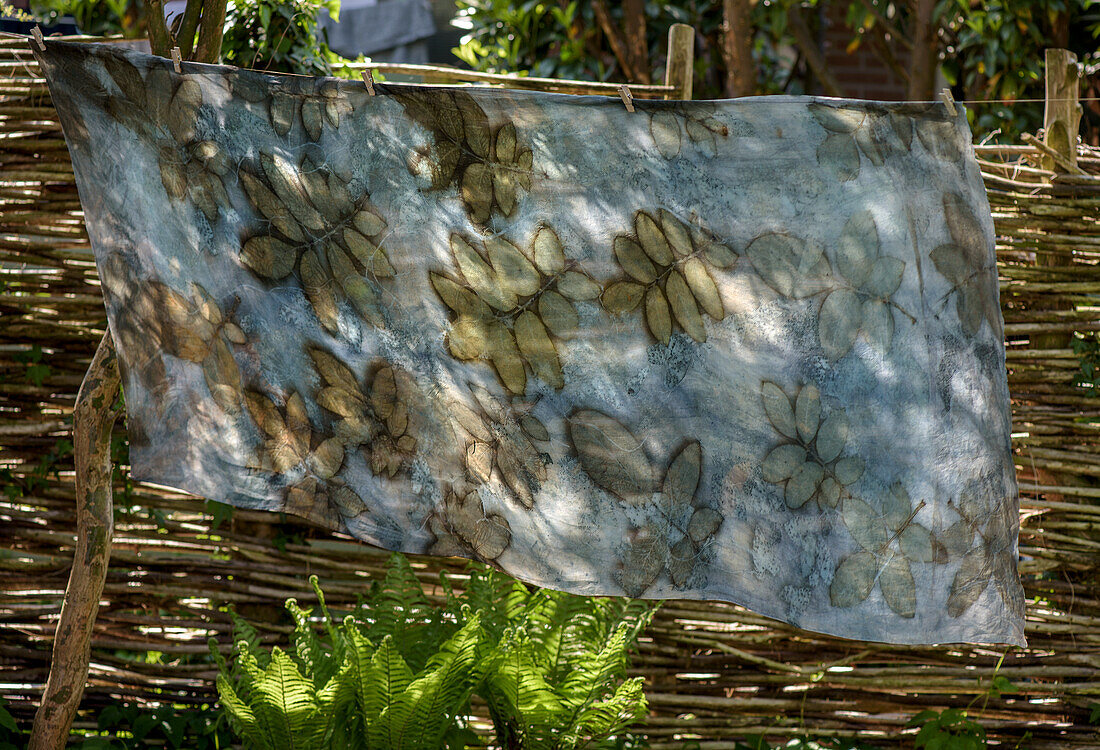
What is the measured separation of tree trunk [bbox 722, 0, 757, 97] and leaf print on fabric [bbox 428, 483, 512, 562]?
10.5 ft

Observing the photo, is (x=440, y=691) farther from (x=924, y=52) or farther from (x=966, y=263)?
(x=924, y=52)

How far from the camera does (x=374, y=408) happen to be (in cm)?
198

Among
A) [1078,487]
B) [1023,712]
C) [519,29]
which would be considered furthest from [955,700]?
[519,29]

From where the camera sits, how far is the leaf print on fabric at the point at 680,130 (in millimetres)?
1753

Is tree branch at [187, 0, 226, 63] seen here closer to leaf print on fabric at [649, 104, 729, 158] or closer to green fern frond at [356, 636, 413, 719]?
leaf print on fabric at [649, 104, 729, 158]

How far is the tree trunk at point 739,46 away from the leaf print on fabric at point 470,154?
3.01 m

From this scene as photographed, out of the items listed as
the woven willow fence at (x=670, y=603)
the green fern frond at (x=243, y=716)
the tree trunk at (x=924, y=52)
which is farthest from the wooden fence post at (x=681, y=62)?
the tree trunk at (x=924, y=52)

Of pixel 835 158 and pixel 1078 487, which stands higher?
pixel 835 158

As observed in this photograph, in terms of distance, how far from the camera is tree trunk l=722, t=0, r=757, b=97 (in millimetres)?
4512

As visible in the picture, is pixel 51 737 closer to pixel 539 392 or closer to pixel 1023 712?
pixel 539 392

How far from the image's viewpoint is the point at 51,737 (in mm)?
2314

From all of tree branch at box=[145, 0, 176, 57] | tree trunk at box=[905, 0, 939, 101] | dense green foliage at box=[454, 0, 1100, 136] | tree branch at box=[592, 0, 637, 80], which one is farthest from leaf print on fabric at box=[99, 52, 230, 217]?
tree trunk at box=[905, 0, 939, 101]

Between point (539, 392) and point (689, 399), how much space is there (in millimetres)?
296

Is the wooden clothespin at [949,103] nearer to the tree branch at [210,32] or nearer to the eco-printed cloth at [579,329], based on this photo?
the eco-printed cloth at [579,329]
